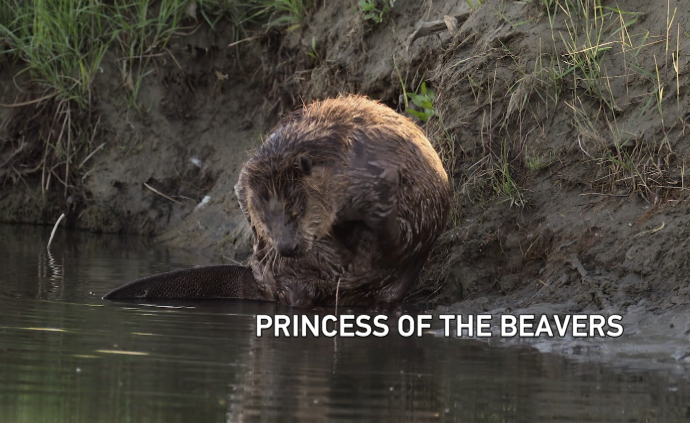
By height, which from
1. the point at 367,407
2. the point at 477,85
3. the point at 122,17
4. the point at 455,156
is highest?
the point at 122,17

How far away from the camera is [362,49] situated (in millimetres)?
6945

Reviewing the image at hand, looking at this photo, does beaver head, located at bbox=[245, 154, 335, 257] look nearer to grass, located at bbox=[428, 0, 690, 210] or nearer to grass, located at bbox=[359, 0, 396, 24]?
grass, located at bbox=[428, 0, 690, 210]

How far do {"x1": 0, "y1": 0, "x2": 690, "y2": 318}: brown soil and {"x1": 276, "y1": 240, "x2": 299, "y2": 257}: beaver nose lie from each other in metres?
0.87

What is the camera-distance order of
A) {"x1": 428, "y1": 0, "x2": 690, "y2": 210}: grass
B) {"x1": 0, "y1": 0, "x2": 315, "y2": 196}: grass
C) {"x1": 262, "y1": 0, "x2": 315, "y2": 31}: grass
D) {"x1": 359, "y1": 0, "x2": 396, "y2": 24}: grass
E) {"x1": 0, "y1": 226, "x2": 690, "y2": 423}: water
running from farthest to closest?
{"x1": 0, "y1": 0, "x2": 315, "y2": 196}: grass < {"x1": 262, "y1": 0, "x2": 315, "y2": 31}: grass < {"x1": 359, "y1": 0, "x2": 396, "y2": 24}: grass < {"x1": 428, "y1": 0, "x2": 690, "y2": 210}: grass < {"x1": 0, "y1": 226, "x2": 690, "y2": 423}: water

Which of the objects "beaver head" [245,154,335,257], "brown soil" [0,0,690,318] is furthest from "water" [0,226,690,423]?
"brown soil" [0,0,690,318]

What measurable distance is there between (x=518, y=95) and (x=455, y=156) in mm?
471

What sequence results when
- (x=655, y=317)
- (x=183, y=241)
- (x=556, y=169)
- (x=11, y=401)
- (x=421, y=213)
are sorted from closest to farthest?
1. (x=11, y=401)
2. (x=655, y=317)
3. (x=421, y=213)
4. (x=556, y=169)
5. (x=183, y=241)

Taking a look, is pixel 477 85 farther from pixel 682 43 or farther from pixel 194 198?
pixel 194 198

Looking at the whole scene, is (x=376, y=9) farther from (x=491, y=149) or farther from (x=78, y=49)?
(x=78, y=49)

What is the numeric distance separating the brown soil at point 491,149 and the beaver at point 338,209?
416 millimetres

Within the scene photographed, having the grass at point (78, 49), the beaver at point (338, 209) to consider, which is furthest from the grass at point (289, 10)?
the beaver at point (338, 209)

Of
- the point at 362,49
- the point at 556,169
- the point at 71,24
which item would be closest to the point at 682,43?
the point at 556,169

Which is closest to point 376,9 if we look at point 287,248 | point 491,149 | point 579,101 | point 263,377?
point 491,149

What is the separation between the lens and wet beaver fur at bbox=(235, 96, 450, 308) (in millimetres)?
4504
